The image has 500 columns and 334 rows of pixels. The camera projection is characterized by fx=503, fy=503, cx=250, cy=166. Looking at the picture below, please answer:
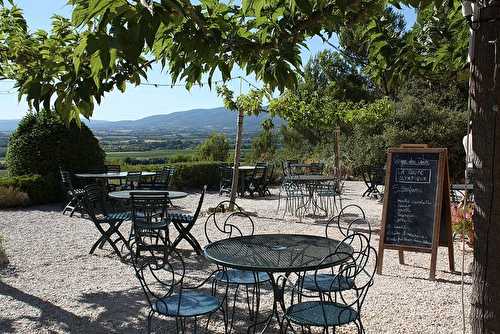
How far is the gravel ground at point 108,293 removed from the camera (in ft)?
12.9

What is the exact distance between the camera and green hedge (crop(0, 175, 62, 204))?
36.5 ft

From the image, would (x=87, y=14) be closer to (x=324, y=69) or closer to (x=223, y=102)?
(x=223, y=102)

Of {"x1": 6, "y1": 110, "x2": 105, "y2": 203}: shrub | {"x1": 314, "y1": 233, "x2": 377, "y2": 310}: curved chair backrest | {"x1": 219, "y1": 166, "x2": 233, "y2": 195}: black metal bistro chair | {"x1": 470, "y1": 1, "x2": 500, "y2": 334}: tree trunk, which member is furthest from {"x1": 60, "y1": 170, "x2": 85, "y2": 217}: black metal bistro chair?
{"x1": 470, "y1": 1, "x2": 500, "y2": 334}: tree trunk

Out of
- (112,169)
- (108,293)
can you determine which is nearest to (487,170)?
(108,293)

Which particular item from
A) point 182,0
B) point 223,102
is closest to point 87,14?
point 182,0

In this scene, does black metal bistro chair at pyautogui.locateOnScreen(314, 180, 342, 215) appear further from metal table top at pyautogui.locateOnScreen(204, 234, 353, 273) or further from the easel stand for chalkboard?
metal table top at pyautogui.locateOnScreen(204, 234, 353, 273)

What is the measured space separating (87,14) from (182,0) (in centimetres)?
44

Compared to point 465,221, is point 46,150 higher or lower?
higher

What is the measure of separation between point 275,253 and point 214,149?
15774 millimetres

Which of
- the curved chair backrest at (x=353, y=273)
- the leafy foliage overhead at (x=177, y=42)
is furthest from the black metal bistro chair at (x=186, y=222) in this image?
the leafy foliage overhead at (x=177, y=42)

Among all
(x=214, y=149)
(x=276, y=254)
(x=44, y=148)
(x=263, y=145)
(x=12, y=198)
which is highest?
(x=263, y=145)

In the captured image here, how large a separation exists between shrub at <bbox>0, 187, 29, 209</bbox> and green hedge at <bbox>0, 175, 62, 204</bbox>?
0.15 meters

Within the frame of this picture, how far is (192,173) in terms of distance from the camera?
14.7 m

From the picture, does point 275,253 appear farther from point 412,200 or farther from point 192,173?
point 192,173
